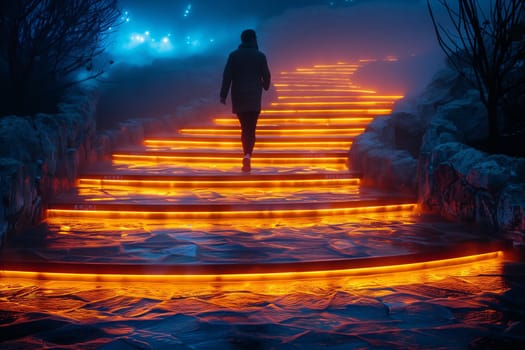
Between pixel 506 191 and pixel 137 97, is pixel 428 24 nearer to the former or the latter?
pixel 137 97

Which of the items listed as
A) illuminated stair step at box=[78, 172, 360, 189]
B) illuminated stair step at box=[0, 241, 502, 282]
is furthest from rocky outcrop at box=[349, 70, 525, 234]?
illuminated stair step at box=[0, 241, 502, 282]

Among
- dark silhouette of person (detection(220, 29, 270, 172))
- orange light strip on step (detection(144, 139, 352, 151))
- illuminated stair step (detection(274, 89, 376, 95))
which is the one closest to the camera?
dark silhouette of person (detection(220, 29, 270, 172))

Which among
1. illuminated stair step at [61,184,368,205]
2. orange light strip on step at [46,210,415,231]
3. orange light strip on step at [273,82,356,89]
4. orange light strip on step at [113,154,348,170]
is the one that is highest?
orange light strip on step at [273,82,356,89]

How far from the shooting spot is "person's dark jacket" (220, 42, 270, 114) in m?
7.57

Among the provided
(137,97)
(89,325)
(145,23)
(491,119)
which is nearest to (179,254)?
(89,325)

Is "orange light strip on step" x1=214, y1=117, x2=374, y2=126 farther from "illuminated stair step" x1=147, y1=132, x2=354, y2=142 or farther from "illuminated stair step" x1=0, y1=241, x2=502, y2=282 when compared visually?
"illuminated stair step" x1=0, y1=241, x2=502, y2=282

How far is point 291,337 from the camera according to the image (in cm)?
273

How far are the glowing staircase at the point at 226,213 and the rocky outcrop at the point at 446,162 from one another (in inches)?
14.1

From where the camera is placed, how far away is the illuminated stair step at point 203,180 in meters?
7.14

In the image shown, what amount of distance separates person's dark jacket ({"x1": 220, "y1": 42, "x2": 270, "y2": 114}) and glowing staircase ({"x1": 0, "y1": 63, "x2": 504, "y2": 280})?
1061 mm

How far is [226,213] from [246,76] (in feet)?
8.78

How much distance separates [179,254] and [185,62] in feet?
47.7

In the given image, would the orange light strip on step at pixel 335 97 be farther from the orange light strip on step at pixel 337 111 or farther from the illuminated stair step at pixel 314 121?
the illuminated stair step at pixel 314 121

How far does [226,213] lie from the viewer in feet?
18.7
